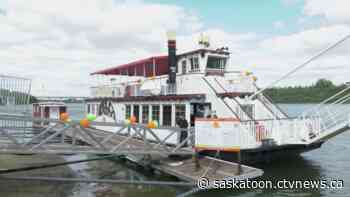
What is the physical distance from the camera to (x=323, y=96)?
2778 inches

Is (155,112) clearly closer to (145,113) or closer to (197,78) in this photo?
(145,113)

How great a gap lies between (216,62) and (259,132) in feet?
16.3

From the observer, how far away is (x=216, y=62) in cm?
1566

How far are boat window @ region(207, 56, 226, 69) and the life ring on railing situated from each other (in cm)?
472

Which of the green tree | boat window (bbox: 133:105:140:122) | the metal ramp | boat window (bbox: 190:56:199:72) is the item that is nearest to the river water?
the metal ramp

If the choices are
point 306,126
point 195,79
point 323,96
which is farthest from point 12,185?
point 323,96

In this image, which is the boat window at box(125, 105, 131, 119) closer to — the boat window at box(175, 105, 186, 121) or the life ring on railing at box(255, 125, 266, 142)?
the boat window at box(175, 105, 186, 121)

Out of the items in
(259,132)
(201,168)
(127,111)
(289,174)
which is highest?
(127,111)

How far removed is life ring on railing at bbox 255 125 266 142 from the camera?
11633mm

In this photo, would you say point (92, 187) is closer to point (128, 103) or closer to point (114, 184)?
point (114, 184)

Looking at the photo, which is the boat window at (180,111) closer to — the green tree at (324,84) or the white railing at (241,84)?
the white railing at (241,84)

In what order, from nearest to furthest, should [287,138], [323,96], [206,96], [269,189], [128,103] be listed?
1. [269,189]
2. [287,138]
3. [206,96]
4. [128,103]
5. [323,96]

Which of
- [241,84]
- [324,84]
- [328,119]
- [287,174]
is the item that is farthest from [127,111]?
[324,84]

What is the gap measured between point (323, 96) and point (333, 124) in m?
63.4
